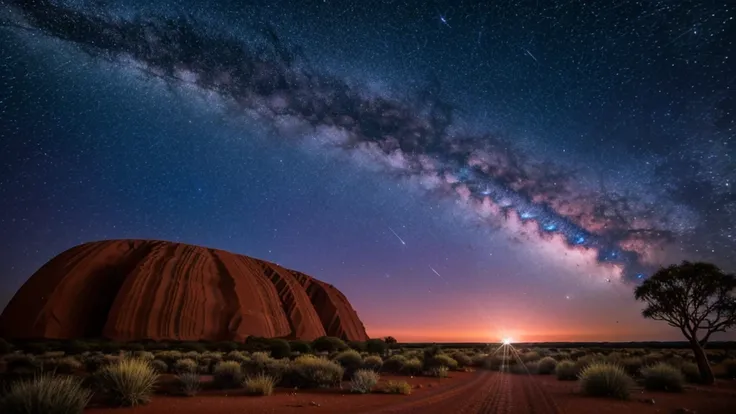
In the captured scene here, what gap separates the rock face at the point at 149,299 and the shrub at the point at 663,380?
5089 centimetres

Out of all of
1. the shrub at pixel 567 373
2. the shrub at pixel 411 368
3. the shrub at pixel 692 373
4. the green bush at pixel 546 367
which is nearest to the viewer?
the shrub at pixel 692 373

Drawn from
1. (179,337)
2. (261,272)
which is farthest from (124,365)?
(261,272)

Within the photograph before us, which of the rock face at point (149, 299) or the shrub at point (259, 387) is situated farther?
the rock face at point (149, 299)

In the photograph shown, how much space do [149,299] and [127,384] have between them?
5017 centimetres

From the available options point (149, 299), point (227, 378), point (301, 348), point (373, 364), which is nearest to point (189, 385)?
point (227, 378)

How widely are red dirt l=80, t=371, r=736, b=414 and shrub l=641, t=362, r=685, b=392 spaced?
67cm

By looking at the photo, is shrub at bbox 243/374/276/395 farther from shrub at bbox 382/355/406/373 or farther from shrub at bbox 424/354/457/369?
shrub at bbox 424/354/457/369

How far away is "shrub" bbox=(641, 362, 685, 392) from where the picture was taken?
16344 millimetres

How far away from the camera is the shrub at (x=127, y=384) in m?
11.3

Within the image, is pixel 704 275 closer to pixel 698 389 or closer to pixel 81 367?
pixel 698 389

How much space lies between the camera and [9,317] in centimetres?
5309

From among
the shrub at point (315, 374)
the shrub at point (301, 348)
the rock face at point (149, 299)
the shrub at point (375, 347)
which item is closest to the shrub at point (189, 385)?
the shrub at point (315, 374)

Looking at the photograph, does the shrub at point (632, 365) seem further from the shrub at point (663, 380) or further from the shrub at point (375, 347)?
the shrub at point (375, 347)

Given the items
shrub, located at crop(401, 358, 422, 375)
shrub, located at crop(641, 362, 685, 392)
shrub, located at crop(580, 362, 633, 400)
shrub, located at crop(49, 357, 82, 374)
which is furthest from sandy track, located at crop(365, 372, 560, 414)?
shrub, located at crop(49, 357, 82, 374)
